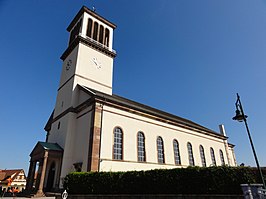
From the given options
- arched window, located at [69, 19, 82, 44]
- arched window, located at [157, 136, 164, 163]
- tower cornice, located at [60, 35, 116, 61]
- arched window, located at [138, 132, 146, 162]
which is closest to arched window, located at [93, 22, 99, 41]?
tower cornice, located at [60, 35, 116, 61]

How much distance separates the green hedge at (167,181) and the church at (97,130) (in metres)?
2.59

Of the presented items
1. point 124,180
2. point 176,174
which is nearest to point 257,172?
point 176,174

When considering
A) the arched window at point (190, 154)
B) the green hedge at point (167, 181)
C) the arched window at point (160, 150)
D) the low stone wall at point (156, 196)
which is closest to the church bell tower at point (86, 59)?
the arched window at point (160, 150)

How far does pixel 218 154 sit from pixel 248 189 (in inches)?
1090

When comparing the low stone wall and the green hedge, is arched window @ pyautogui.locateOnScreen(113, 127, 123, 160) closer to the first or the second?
the green hedge

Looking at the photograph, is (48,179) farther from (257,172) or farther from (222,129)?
(222,129)

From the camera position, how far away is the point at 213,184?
30.3ft

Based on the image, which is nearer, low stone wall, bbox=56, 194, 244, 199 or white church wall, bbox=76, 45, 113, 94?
low stone wall, bbox=56, 194, 244, 199

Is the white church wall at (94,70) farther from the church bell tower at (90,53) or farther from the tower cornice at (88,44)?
the tower cornice at (88,44)

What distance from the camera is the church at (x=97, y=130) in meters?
17.9

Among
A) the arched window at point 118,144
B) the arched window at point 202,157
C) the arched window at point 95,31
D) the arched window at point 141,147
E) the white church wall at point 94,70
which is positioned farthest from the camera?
the arched window at point 202,157

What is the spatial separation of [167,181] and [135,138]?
10009 millimetres

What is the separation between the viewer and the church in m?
17.9

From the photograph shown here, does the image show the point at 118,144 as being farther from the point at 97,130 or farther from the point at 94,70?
the point at 94,70
